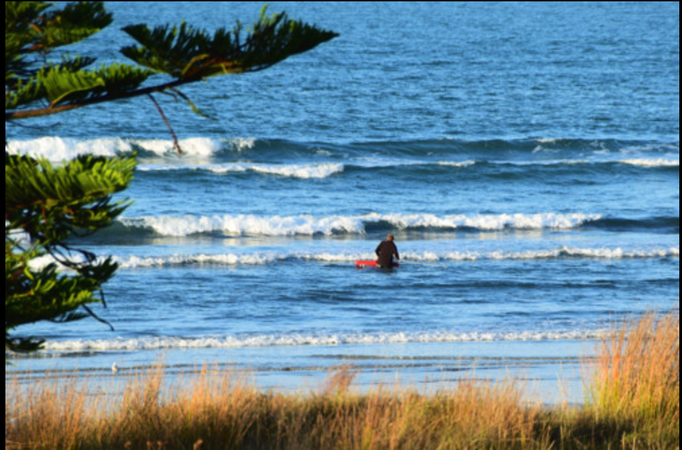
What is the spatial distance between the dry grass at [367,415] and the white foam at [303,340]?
13.5 ft

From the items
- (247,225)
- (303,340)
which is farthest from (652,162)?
(303,340)

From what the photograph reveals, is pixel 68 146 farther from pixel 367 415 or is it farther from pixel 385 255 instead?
pixel 367 415

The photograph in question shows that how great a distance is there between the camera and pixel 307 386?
8.10 meters

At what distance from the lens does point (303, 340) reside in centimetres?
1118

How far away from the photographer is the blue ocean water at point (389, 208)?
11.9 meters

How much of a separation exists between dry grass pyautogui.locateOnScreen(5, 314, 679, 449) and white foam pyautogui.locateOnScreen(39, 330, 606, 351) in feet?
13.5

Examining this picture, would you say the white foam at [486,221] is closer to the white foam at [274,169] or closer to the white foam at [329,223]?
the white foam at [329,223]

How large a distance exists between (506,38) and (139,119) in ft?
146

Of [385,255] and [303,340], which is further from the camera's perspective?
[385,255]

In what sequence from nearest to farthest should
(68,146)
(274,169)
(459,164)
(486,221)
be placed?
(486,221)
(274,169)
(459,164)
(68,146)

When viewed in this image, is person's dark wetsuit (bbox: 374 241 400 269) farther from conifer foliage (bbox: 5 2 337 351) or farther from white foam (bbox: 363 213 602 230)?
conifer foliage (bbox: 5 2 337 351)

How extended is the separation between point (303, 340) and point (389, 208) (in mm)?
15275

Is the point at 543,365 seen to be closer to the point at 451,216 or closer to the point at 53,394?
the point at 53,394

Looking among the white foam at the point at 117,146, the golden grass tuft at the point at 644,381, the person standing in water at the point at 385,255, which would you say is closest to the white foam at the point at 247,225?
the person standing in water at the point at 385,255
